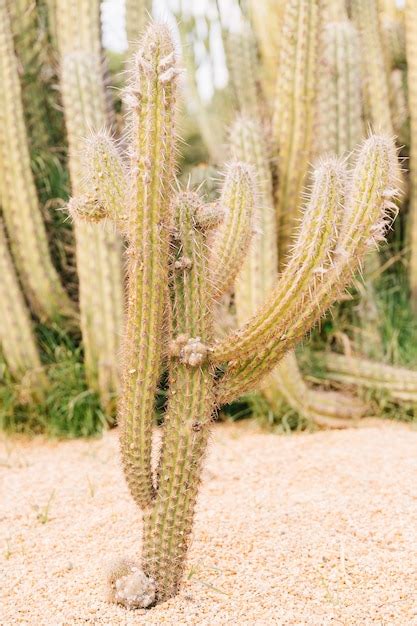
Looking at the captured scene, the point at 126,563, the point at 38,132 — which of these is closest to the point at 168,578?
the point at 126,563

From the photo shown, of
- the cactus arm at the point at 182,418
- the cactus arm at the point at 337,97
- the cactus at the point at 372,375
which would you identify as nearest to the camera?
the cactus arm at the point at 182,418

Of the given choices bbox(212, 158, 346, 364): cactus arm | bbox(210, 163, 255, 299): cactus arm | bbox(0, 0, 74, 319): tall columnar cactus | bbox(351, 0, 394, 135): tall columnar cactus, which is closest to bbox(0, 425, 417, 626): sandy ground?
bbox(212, 158, 346, 364): cactus arm

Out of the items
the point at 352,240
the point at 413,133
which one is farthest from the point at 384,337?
the point at 352,240

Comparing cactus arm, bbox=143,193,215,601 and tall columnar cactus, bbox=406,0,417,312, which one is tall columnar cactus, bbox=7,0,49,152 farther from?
cactus arm, bbox=143,193,215,601

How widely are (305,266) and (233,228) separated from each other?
1.19 ft

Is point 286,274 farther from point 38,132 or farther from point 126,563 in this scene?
point 38,132

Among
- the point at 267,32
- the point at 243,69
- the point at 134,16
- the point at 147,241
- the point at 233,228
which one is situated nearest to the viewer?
the point at 147,241

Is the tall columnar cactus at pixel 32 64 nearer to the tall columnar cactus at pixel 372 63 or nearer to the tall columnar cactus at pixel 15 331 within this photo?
the tall columnar cactus at pixel 15 331

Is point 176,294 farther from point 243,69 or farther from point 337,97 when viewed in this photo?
point 243,69

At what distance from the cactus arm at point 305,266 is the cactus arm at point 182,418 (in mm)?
90

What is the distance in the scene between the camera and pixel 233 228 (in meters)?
2.36

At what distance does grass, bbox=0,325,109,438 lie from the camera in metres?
3.99

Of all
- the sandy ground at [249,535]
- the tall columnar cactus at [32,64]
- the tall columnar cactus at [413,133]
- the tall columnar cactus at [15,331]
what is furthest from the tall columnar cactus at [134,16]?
the sandy ground at [249,535]

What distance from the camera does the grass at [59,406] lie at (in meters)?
3.99
